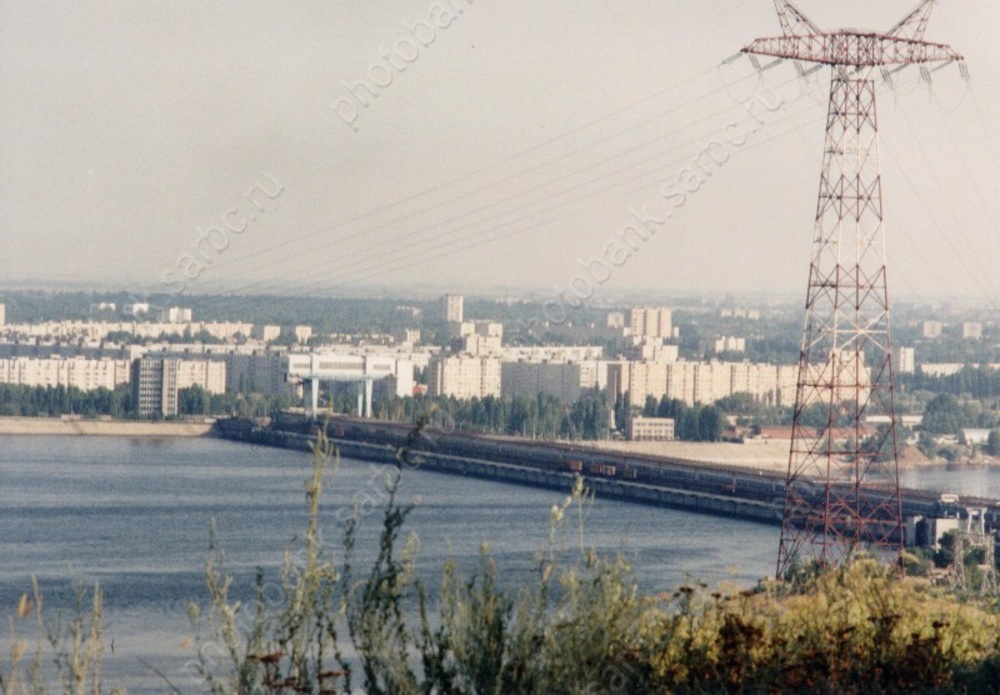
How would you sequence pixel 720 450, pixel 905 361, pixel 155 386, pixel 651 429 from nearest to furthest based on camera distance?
pixel 720 450 < pixel 651 429 < pixel 155 386 < pixel 905 361

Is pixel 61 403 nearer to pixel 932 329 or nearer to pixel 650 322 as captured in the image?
pixel 650 322

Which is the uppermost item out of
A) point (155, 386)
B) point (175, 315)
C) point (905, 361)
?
point (175, 315)

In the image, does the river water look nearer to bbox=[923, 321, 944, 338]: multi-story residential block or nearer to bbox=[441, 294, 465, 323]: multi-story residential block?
bbox=[923, 321, 944, 338]: multi-story residential block

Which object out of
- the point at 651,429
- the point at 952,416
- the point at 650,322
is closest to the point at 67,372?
the point at 651,429

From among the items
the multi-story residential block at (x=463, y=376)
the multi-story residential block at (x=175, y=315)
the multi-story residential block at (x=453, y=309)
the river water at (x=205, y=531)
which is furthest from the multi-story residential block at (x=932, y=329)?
the river water at (x=205, y=531)

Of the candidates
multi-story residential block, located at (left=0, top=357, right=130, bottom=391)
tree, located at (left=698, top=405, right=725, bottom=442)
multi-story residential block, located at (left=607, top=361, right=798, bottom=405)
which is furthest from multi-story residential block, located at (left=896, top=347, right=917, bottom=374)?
multi-story residential block, located at (left=0, top=357, right=130, bottom=391)

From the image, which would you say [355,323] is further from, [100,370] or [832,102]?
[832,102]
